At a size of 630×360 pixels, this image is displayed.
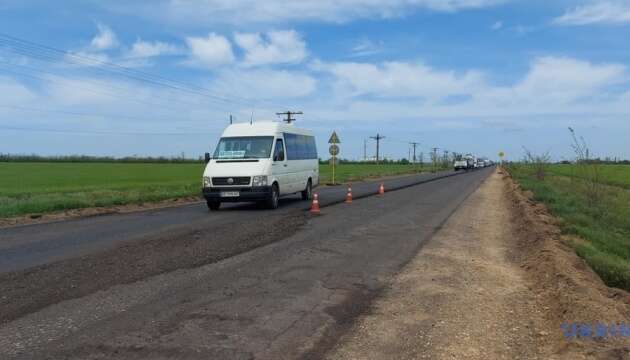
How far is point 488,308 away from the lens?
20.5 ft

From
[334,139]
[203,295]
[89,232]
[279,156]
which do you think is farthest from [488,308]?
[334,139]

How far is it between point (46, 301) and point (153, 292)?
1.12 metres

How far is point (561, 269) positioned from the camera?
7.81 metres

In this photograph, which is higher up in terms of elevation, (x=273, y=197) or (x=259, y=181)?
(x=259, y=181)

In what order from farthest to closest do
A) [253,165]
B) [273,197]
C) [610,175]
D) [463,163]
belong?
[463,163] < [610,175] < [273,197] < [253,165]

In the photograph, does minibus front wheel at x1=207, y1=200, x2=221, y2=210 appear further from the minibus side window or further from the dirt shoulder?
the dirt shoulder

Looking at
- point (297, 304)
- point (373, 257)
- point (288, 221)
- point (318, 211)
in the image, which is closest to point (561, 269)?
point (373, 257)

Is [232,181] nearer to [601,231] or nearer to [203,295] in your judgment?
[601,231]

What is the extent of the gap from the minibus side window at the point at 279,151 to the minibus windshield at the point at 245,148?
25cm

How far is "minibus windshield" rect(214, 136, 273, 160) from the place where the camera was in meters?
17.7

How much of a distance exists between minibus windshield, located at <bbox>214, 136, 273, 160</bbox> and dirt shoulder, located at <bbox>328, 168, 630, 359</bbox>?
837 cm

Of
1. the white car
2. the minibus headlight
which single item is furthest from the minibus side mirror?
the minibus headlight

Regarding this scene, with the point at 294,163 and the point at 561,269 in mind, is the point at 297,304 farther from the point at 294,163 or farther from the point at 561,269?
the point at 294,163

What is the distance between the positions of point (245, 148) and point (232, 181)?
4.32 ft
